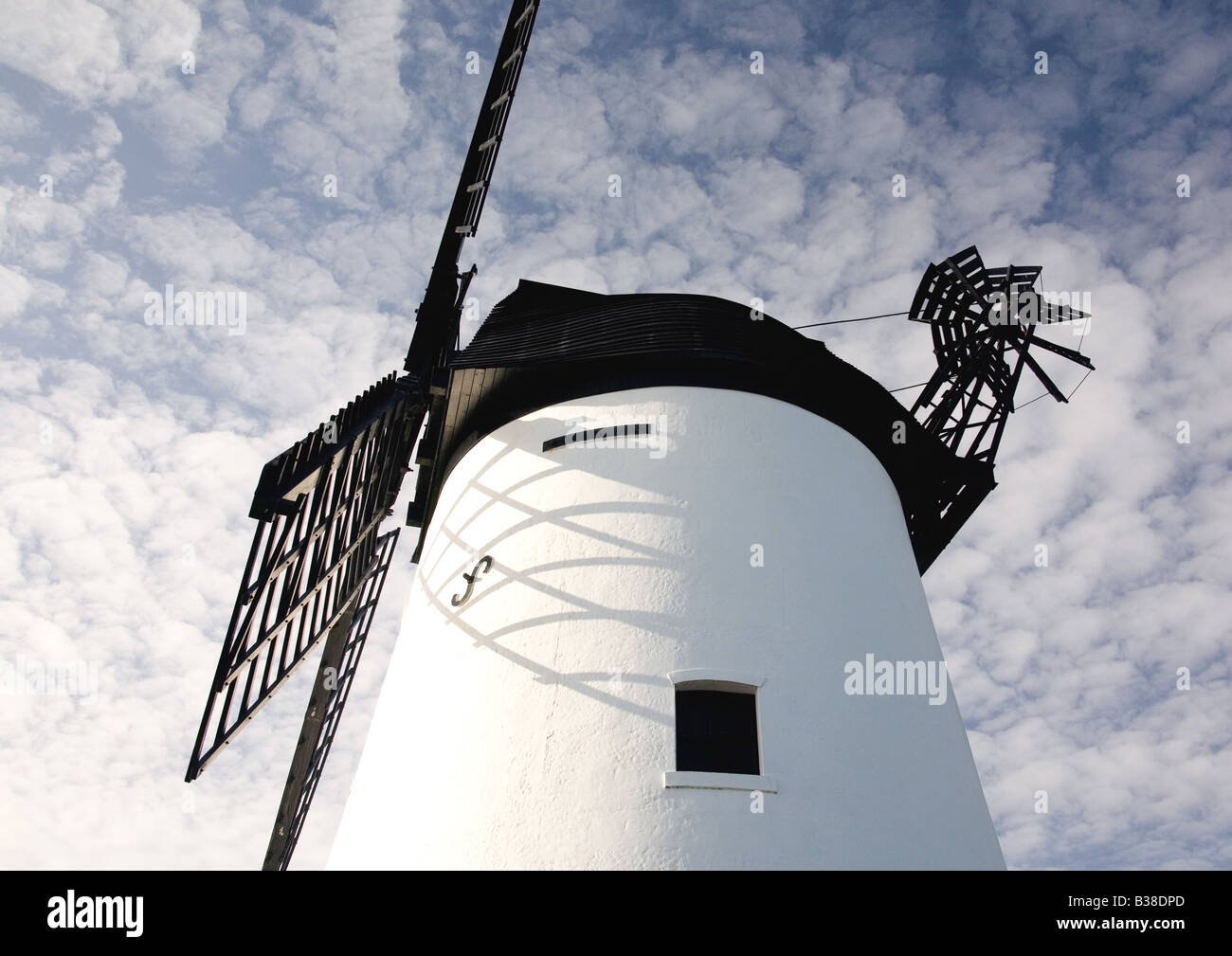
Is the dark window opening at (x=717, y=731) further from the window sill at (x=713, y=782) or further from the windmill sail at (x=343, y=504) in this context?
the windmill sail at (x=343, y=504)

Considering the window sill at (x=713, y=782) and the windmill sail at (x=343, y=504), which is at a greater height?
the windmill sail at (x=343, y=504)

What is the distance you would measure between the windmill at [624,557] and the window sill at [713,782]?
0.02 meters

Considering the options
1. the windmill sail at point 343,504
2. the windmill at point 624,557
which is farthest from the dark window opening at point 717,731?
the windmill sail at point 343,504

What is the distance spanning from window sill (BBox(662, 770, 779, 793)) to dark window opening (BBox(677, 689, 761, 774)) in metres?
0.16

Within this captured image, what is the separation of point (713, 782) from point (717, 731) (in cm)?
48

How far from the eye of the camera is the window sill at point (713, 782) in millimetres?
5684

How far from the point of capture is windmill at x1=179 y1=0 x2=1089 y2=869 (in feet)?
19.3

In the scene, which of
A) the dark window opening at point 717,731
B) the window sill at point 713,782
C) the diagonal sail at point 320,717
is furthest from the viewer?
the diagonal sail at point 320,717

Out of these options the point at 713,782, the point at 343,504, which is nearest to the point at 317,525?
the point at 343,504

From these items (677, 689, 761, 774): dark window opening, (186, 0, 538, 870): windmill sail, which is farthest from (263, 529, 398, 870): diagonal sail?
(677, 689, 761, 774): dark window opening

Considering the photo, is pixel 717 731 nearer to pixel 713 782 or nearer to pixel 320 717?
pixel 713 782

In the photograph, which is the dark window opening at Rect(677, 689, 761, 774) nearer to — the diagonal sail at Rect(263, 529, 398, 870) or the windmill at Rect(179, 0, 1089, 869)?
the windmill at Rect(179, 0, 1089, 869)

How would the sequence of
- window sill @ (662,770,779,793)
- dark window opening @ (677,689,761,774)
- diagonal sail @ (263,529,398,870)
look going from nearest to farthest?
window sill @ (662,770,779,793), dark window opening @ (677,689,761,774), diagonal sail @ (263,529,398,870)
